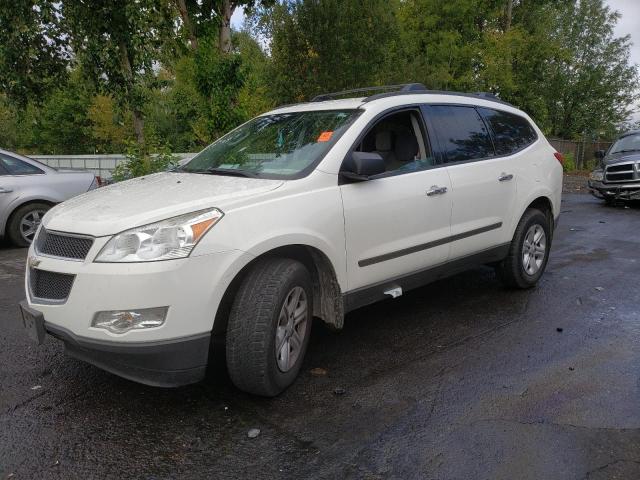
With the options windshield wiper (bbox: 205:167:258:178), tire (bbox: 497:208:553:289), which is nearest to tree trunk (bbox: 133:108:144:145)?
windshield wiper (bbox: 205:167:258:178)

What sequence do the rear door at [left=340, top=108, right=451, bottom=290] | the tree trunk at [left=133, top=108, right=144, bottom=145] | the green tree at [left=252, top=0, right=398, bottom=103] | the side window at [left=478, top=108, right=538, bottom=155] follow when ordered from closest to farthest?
the rear door at [left=340, top=108, right=451, bottom=290] < the side window at [left=478, top=108, right=538, bottom=155] < the tree trunk at [left=133, top=108, right=144, bottom=145] < the green tree at [left=252, top=0, right=398, bottom=103]

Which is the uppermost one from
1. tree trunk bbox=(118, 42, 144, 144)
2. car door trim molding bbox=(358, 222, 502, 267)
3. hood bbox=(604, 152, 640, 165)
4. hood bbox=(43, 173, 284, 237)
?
tree trunk bbox=(118, 42, 144, 144)

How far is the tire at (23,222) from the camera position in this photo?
26.0 ft

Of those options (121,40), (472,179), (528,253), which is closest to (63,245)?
(472,179)

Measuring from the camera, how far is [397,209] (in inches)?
153

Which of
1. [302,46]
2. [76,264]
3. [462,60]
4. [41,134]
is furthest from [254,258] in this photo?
[41,134]

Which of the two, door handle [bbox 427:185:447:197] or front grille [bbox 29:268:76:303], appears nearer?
front grille [bbox 29:268:76:303]

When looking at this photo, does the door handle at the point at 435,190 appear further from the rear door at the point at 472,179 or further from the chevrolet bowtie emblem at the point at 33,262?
the chevrolet bowtie emblem at the point at 33,262

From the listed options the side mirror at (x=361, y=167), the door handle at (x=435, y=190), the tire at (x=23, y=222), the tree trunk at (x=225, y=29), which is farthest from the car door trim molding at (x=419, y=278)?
the tree trunk at (x=225, y=29)

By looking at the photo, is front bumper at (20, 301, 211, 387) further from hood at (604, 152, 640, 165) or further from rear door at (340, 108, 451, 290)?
hood at (604, 152, 640, 165)

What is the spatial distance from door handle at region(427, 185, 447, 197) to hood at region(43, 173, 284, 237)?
4.29 ft

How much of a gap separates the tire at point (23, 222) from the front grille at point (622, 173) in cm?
1162

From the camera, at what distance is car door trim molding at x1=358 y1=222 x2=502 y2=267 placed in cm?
377

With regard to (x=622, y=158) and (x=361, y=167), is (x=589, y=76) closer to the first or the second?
(x=622, y=158)
